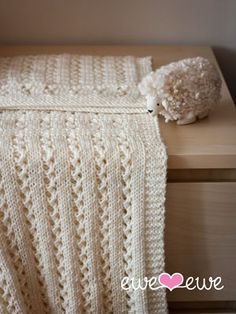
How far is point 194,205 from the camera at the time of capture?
788 millimetres

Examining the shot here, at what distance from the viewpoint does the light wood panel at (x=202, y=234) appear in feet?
2.54

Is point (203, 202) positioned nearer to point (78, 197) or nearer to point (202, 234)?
point (202, 234)

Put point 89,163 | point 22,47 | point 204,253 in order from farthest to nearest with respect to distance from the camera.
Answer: point 22,47 → point 204,253 → point 89,163

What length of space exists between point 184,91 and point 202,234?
25 centimetres

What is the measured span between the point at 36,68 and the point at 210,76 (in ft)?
1.14

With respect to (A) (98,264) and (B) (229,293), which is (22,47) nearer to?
(A) (98,264)

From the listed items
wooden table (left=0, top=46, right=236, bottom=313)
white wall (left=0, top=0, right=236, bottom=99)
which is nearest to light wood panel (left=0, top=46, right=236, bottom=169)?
wooden table (left=0, top=46, right=236, bottom=313)

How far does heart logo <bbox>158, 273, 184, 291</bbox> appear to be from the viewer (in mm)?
822

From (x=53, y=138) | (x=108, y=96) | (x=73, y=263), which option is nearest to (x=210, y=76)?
(x=108, y=96)

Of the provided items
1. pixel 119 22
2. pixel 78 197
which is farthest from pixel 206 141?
pixel 119 22

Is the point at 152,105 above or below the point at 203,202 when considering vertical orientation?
above

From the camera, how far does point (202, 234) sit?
0.82m

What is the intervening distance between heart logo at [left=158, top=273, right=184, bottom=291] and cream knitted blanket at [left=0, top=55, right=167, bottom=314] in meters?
0.02

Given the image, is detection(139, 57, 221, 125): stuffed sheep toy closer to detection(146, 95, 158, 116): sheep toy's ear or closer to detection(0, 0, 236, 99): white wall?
detection(146, 95, 158, 116): sheep toy's ear
